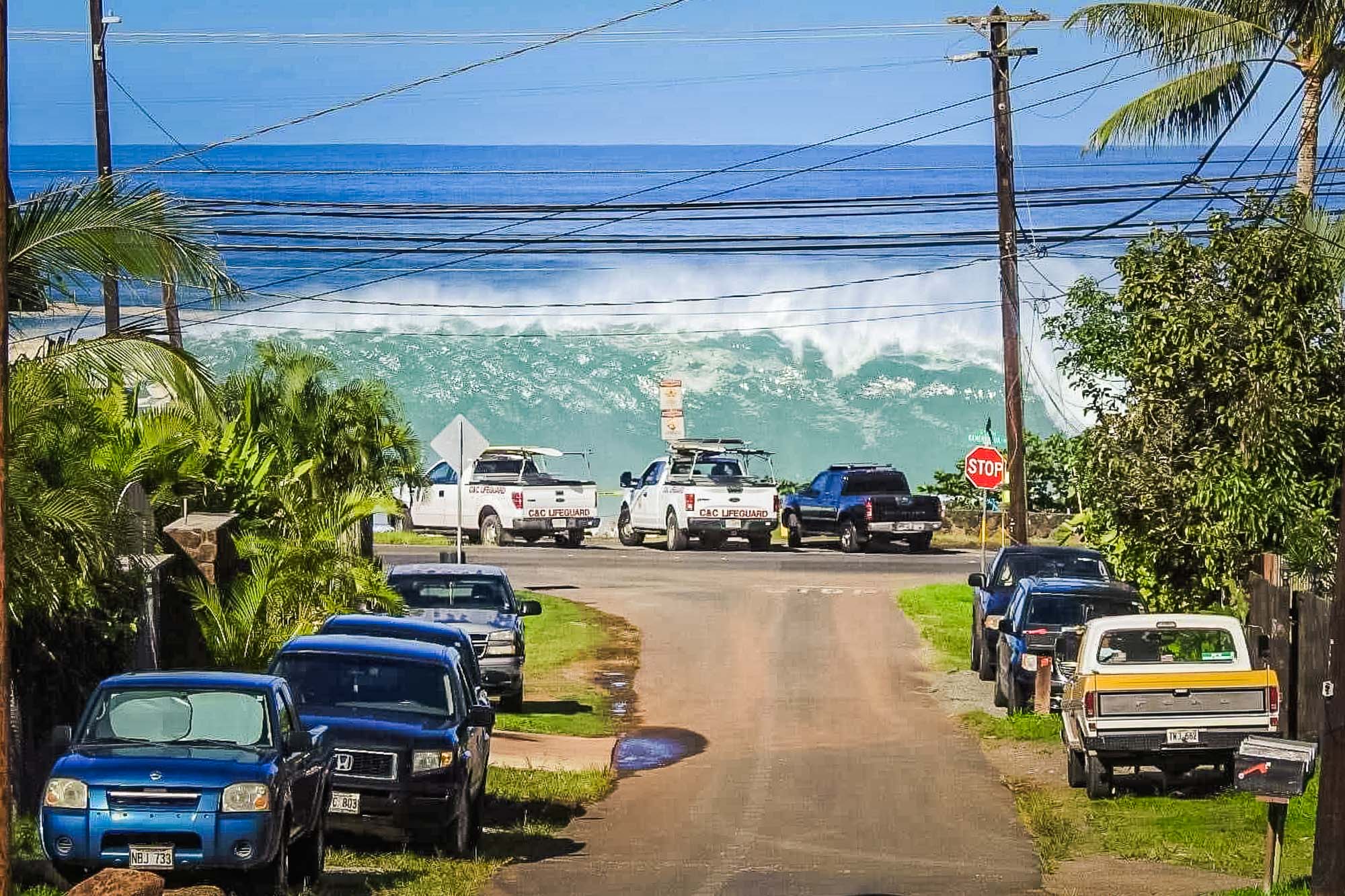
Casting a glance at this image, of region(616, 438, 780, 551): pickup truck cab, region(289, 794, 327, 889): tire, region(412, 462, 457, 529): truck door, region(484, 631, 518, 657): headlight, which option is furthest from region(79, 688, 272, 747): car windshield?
region(412, 462, 457, 529): truck door

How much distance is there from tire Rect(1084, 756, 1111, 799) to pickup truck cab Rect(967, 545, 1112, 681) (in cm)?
824

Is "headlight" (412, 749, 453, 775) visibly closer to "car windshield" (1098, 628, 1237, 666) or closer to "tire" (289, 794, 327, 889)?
"tire" (289, 794, 327, 889)

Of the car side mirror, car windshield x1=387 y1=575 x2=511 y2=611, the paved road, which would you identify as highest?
car windshield x1=387 y1=575 x2=511 y2=611

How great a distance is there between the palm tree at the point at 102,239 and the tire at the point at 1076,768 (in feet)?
28.6

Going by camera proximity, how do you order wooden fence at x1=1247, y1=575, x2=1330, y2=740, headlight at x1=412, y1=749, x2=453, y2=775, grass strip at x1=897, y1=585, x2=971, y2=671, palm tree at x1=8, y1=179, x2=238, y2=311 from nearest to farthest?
1. headlight at x1=412, y1=749, x2=453, y2=775
2. palm tree at x1=8, y1=179, x2=238, y2=311
3. wooden fence at x1=1247, y1=575, x2=1330, y2=740
4. grass strip at x1=897, y1=585, x2=971, y2=671

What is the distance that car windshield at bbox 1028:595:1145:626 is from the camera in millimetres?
22891

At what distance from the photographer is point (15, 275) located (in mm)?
15172

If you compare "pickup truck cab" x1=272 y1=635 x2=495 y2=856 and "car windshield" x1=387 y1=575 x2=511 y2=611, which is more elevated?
"car windshield" x1=387 y1=575 x2=511 y2=611

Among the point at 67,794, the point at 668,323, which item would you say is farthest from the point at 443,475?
the point at 668,323

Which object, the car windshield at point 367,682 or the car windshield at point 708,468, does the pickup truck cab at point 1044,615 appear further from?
the car windshield at point 708,468

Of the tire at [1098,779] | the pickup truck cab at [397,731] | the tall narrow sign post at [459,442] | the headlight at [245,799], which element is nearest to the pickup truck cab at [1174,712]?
the tire at [1098,779]

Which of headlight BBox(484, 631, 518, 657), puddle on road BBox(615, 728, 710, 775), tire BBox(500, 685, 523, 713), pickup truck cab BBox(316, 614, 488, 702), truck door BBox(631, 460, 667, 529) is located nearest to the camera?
pickup truck cab BBox(316, 614, 488, 702)

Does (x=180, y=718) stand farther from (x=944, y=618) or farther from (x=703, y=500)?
(x=703, y=500)

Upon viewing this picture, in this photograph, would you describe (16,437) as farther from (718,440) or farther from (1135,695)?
(718,440)
